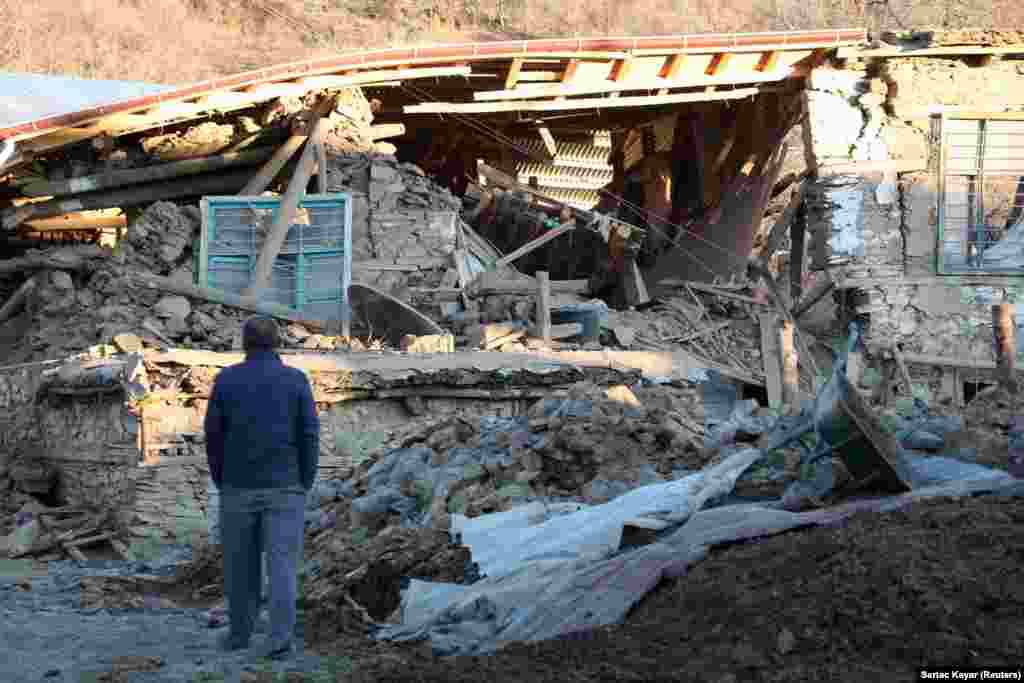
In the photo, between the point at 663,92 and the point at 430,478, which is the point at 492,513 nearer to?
the point at 430,478

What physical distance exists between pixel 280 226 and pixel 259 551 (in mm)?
9761

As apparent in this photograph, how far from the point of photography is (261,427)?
22.6 feet

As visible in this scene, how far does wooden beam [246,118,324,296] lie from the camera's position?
16.2m

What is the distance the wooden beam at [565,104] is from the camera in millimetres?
17750

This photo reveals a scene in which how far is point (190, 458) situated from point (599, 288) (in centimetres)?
923

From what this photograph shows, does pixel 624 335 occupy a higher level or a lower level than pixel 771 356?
higher

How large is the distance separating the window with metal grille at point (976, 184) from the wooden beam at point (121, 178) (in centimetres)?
847

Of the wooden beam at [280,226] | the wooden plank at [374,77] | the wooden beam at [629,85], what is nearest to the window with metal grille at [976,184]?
the wooden beam at [629,85]

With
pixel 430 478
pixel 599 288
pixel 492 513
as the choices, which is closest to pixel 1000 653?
pixel 492 513

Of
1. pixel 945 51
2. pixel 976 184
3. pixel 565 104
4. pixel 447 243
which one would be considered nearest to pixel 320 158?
pixel 447 243

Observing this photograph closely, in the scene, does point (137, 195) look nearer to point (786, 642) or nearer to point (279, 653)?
point (279, 653)

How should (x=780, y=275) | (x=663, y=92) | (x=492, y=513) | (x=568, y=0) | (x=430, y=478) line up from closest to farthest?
(x=492, y=513), (x=430, y=478), (x=663, y=92), (x=780, y=275), (x=568, y=0)

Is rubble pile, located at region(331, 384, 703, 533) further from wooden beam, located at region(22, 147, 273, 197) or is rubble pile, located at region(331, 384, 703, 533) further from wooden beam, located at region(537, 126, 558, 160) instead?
wooden beam, located at region(537, 126, 558, 160)

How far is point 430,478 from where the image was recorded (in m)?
9.88
